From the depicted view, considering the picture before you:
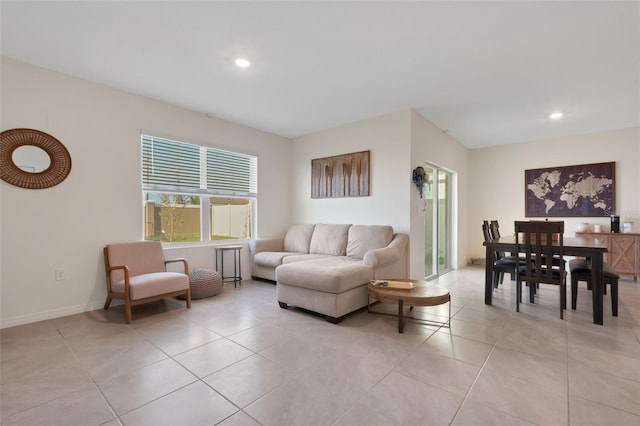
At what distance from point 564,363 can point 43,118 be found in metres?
5.26

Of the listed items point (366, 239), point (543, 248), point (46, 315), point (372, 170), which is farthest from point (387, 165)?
point (46, 315)

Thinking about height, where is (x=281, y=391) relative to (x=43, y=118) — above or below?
below

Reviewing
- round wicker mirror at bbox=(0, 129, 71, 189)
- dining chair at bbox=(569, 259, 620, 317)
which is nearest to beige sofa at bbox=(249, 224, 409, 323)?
dining chair at bbox=(569, 259, 620, 317)

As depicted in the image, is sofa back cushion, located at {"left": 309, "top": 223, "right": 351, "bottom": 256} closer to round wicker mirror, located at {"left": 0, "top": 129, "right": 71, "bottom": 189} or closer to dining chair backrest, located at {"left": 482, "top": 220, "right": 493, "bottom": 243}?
dining chair backrest, located at {"left": 482, "top": 220, "right": 493, "bottom": 243}

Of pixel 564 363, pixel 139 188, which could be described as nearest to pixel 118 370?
pixel 139 188

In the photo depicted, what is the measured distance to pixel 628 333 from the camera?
260 cm

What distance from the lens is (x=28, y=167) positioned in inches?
117

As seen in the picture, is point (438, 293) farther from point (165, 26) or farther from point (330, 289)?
point (165, 26)

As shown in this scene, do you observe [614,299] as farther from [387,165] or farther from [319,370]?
[319,370]

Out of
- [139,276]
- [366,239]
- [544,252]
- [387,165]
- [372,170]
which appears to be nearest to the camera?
[544,252]

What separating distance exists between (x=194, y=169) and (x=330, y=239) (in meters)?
2.35

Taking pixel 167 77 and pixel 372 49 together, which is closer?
pixel 372 49

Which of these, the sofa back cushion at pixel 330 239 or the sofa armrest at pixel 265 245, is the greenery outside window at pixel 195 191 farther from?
the sofa back cushion at pixel 330 239

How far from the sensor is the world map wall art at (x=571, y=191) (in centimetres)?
516
